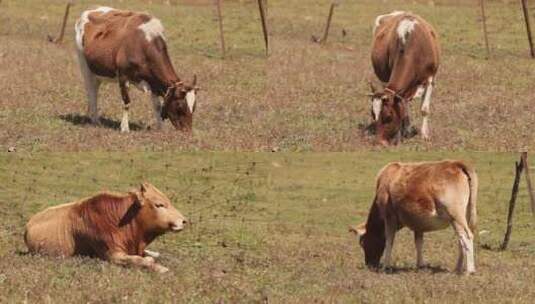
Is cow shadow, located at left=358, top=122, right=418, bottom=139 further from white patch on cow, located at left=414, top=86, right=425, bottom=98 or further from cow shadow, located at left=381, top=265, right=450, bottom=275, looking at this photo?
cow shadow, located at left=381, top=265, right=450, bottom=275

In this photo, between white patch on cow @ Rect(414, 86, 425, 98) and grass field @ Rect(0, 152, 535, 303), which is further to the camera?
white patch on cow @ Rect(414, 86, 425, 98)

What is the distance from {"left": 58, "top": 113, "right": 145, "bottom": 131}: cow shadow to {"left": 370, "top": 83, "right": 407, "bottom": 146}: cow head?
17.1 feet

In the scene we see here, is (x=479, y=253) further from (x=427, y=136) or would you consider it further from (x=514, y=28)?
(x=514, y=28)

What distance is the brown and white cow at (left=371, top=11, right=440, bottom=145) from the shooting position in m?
22.1

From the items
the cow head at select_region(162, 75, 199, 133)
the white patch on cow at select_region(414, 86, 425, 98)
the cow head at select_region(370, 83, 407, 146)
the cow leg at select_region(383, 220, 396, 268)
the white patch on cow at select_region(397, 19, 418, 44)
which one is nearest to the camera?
the cow leg at select_region(383, 220, 396, 268)

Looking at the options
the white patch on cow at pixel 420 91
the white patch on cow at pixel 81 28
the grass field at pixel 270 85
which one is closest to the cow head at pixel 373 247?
the grass field at pixel 270 85

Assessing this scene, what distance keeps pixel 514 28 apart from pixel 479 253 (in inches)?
970

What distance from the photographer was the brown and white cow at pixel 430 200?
16891 millimetres

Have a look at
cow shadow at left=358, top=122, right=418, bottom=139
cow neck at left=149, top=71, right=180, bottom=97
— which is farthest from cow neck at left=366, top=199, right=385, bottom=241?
cow neck at left=149, top=71, right=180, bottom=97

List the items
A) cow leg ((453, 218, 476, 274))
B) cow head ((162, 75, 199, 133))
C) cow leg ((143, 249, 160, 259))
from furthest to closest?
cow head ((162, 75, 199, 133)) < cow leg ((143, 249, 160, 259)) < cow leg ((453, 218, 476, 274))

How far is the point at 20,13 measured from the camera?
149 feet

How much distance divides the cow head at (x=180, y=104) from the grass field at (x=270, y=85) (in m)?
0.36

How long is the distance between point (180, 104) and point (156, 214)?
628cm

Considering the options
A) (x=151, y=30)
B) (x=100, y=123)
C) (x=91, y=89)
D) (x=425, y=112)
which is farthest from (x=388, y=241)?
(x=91, y=89)
